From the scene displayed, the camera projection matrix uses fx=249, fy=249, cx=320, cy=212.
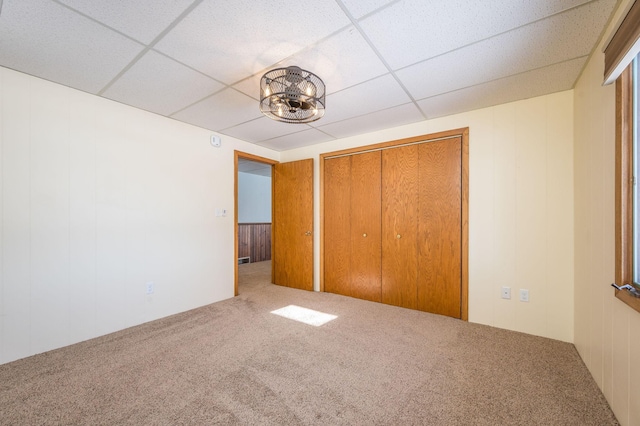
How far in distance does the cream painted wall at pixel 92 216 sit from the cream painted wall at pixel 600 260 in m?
3.60

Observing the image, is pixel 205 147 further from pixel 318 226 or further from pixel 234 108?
pixel 318 226

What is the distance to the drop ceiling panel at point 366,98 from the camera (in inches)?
84.7

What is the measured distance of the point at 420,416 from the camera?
136 cm

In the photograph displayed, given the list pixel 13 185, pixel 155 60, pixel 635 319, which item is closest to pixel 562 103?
pixel 635 319

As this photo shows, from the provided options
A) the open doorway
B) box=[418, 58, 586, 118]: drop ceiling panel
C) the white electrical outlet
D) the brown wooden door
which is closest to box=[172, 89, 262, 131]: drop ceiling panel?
the brown wooden door

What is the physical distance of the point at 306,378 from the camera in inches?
66.6

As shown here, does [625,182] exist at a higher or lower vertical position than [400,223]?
higher

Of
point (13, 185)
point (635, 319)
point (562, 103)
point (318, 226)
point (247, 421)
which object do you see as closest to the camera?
point (635, 319)

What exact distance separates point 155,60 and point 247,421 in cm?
243

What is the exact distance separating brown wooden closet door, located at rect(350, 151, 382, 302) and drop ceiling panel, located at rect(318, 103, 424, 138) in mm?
340

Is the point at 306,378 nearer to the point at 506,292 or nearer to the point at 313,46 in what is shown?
the point at 506,292

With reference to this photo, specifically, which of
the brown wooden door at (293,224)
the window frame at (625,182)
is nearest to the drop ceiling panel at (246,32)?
the window frame at (625,182)

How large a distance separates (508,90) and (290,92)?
6.47 feet

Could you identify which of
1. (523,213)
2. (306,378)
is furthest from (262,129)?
(523,213)
